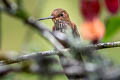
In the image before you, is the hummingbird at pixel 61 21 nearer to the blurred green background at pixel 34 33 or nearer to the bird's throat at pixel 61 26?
the bird's throat at pixel 61 26

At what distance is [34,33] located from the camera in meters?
1.50

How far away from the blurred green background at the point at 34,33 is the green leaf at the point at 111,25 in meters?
0.02

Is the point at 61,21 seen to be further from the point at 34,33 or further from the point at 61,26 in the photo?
the point at 34,33

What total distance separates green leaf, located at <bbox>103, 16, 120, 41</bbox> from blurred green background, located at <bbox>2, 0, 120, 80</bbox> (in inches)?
0.6

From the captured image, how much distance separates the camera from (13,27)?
5.38 feet

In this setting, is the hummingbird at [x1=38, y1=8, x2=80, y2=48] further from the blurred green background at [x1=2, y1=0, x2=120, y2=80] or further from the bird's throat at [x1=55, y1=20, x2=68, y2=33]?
the blurred green background at [x1=2, y1=0, x2=120, y2=80]

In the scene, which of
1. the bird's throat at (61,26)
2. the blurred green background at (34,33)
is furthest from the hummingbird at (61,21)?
the blurred green background at (34,33)

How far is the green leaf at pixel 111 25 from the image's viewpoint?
939 mm

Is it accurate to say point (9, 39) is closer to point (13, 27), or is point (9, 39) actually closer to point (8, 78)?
point (13, 27)

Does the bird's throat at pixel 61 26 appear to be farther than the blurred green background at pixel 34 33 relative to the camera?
No

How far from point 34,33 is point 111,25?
0.59m

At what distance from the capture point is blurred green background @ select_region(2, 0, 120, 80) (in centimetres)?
105

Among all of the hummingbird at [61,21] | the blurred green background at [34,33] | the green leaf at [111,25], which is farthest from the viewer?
the blurred green background at [34,33]

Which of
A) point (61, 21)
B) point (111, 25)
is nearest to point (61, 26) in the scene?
point (61, 21)
